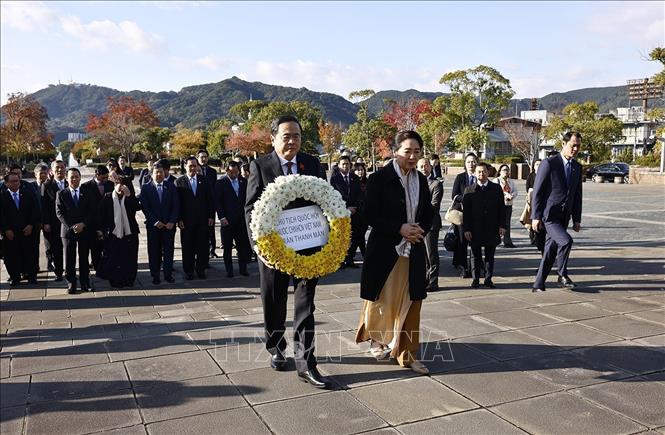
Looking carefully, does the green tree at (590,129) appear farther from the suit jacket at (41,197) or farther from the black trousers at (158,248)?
the suit jacket at (41,197)

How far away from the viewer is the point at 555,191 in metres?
7.20

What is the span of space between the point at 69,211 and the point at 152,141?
182ft

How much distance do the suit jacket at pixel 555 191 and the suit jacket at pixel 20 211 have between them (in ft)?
24.2

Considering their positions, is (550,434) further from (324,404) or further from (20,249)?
(20,249)

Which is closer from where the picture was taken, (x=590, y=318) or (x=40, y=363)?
(x=40, y=363)

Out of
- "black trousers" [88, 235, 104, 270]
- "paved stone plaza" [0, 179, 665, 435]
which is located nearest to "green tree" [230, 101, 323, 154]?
"black trousers" [88, 235, 104, 270]

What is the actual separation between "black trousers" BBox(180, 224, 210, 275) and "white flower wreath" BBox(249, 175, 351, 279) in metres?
4.68

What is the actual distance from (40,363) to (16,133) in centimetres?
6585

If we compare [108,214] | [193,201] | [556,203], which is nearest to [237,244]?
[193,201]

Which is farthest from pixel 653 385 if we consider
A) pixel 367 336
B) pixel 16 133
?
pixel 16 133

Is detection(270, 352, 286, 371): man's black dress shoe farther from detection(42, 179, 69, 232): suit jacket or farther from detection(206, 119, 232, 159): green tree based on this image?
detection(206, 119, 232, 159): green tree

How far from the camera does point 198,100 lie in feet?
619

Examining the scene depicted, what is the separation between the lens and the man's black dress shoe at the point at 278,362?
453cm

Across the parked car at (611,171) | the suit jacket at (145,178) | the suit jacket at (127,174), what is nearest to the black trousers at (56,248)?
the suit jacket at (145,178)
